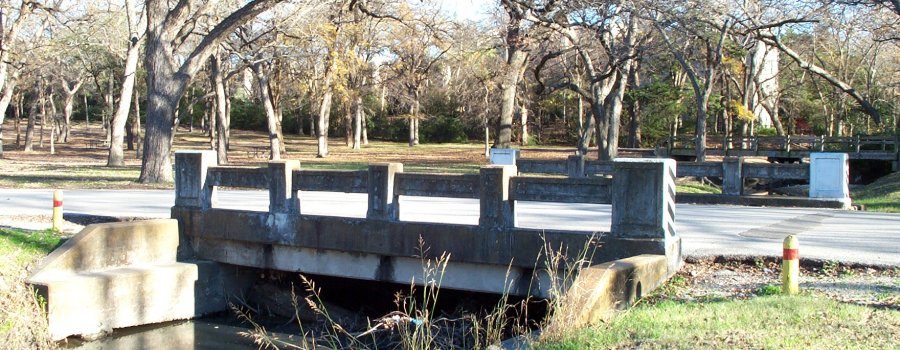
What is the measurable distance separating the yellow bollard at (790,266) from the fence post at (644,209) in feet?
5.25

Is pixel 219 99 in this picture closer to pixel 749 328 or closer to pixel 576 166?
pixel 576 166

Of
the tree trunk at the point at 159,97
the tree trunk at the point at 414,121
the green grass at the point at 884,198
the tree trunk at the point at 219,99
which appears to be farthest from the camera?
the tree trunk at the point at 414,121

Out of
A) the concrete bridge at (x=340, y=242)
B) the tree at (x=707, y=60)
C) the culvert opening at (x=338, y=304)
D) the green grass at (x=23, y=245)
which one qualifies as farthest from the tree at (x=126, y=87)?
the culvert opening at (x=338, y=304)

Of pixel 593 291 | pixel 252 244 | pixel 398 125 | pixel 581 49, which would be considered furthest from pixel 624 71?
pixel 398 125

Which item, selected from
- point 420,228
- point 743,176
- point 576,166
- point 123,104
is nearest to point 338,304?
point 420,228

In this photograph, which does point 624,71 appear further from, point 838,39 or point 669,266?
point 838,39

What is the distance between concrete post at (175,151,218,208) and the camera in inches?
535

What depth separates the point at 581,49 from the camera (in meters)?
26.9

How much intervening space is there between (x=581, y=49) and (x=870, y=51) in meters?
35.9

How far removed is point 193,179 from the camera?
1370 centimetres

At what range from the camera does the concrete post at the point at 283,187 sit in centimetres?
1269

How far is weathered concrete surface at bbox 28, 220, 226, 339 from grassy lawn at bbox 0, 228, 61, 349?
24 centimetres

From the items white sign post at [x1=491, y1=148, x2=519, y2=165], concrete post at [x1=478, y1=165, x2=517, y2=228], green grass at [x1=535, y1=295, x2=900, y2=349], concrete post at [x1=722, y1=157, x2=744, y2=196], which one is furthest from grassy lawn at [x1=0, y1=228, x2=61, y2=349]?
concrete post at [x1=722, y1=157, x2=744, y2=196]

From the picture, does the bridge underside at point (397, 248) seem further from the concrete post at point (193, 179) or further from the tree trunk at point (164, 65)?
the tree trunk at point (164, 65)
